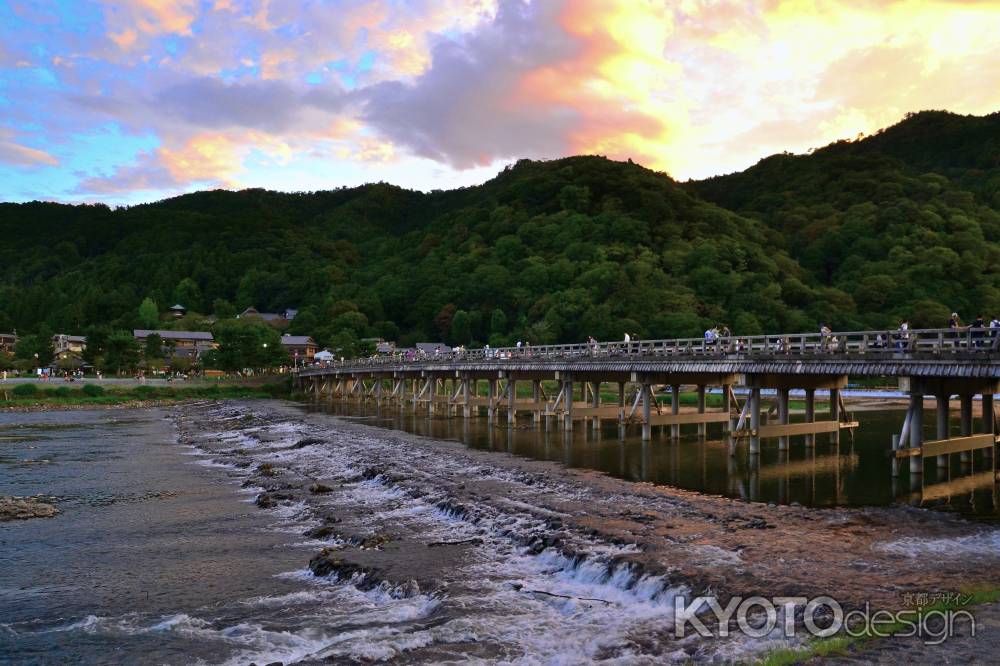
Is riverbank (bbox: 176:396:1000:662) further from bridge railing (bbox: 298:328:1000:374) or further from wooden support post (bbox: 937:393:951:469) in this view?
wooden support post (bbox: 937:393:951:469)

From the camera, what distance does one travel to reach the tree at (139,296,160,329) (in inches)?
5699

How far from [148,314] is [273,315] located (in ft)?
90.8

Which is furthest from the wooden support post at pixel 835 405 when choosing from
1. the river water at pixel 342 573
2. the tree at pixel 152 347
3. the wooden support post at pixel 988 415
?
the tree at pixel 152 347

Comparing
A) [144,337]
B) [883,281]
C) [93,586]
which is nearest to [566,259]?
[883,281]

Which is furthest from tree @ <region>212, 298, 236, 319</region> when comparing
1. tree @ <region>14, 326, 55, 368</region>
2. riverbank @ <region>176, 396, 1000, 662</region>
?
riverbank @ <region>176, 396, 1000, 662</region>

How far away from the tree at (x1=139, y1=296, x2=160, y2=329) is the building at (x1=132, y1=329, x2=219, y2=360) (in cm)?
1818

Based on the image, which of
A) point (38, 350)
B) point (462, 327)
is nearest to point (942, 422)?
point (462, 327)

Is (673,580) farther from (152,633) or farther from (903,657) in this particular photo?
(152,633)

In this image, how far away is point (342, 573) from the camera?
14531 millimetres

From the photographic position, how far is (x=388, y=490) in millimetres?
23391

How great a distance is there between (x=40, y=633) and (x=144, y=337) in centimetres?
12185

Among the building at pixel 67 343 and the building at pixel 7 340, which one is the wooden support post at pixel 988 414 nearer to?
the building at pixel 67 343

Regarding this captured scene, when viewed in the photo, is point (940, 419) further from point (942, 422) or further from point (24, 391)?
point (24, 391)

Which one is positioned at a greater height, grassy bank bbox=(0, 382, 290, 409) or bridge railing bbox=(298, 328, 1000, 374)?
bridge railing bbox=(298, 328, 1000, 374)
